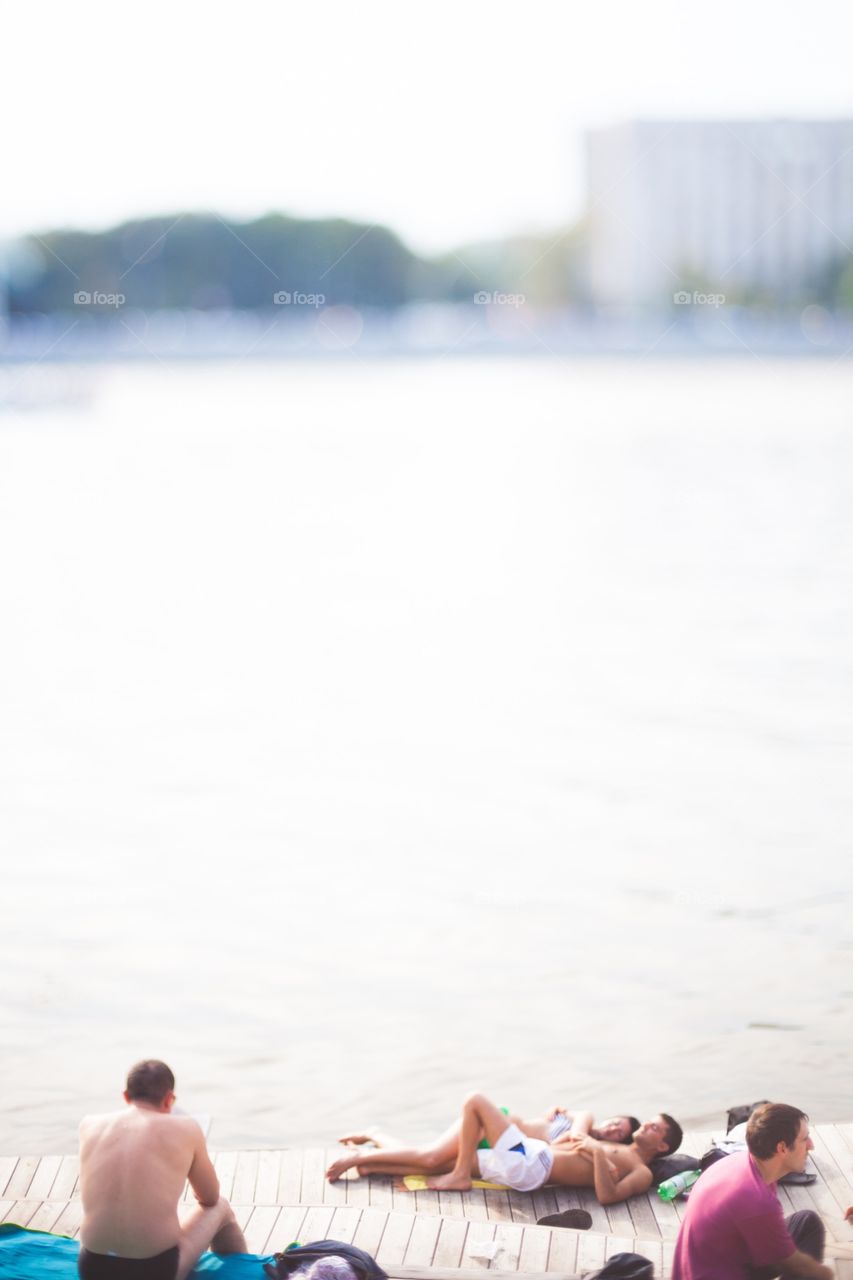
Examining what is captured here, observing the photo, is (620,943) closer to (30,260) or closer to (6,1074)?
(6,1074)

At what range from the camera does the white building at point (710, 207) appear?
191 feet

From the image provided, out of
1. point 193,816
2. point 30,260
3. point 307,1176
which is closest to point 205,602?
point 193,816

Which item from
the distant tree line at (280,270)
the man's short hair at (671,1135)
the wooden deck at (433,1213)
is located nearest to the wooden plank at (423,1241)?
the wooden deck at (433,1213)

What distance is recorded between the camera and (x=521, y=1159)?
5.21 metres

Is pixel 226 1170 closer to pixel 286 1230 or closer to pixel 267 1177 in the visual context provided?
pixel 267 1177

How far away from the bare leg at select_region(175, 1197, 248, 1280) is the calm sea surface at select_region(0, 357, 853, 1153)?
2400mm

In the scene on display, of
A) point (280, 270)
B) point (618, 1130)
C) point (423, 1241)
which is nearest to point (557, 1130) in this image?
point (618, 1130)

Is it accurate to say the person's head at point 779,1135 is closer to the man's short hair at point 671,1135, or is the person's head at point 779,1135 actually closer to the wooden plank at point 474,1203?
the wooden plank at point 474,1203

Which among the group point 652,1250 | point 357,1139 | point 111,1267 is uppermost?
point 111,1267

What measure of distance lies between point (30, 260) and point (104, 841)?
53.2m

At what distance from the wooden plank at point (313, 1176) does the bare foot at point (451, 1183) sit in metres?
0.37

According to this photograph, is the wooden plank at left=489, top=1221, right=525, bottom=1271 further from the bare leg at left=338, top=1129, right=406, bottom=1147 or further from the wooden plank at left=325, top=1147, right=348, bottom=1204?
the bare leg at left=338, top=1129, right=406, bottom=1147

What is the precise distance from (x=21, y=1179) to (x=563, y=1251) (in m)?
1.99

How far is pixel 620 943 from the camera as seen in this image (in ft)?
31.0
